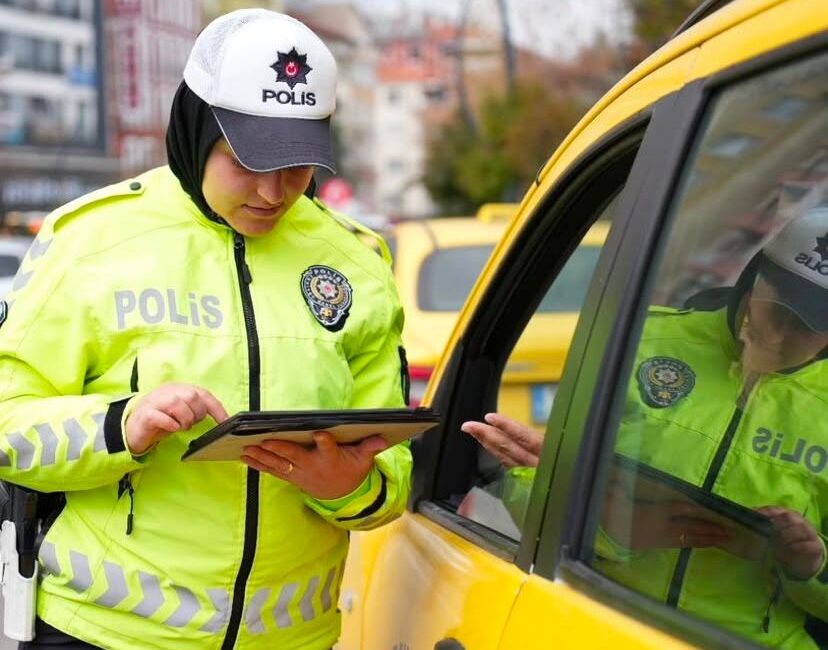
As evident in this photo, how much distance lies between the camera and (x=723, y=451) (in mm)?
1726

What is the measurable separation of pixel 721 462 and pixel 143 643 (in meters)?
0.98

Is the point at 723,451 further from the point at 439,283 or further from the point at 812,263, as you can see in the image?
the point at 439,283

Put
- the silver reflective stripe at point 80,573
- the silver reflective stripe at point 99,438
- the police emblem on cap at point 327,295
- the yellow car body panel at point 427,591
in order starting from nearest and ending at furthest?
the yellow car body panel at point 427,591, the silver reflective stripe at point 99,438, the silver reflective stripe at point 80,573, the police emblem on cap at point 327,295

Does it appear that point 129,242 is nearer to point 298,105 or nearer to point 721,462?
point 298,105

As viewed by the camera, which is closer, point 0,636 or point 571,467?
point 571,467

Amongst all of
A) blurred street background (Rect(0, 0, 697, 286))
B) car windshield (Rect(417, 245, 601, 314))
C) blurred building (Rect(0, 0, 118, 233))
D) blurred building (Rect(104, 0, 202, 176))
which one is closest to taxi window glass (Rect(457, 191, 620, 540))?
car windshield (Rect(417, 245, 601, 314))

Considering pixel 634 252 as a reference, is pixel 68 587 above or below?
below

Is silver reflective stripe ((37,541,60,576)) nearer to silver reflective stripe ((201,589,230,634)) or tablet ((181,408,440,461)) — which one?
silver reflective stripe ((201,589,230,634))

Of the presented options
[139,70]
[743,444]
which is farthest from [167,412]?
[139,70]

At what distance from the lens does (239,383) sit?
2111 mm

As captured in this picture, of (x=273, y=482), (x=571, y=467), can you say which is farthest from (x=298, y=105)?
(x=571, y=467)

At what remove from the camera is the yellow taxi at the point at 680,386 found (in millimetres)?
1559

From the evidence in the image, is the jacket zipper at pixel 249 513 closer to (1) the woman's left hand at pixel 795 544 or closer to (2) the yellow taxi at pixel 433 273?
(1) the woman's left hand at pixel 795 544

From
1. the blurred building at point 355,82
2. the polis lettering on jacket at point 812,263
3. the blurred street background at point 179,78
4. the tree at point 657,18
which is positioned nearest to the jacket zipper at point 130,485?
the polis lettering on jacket at point 812,263
